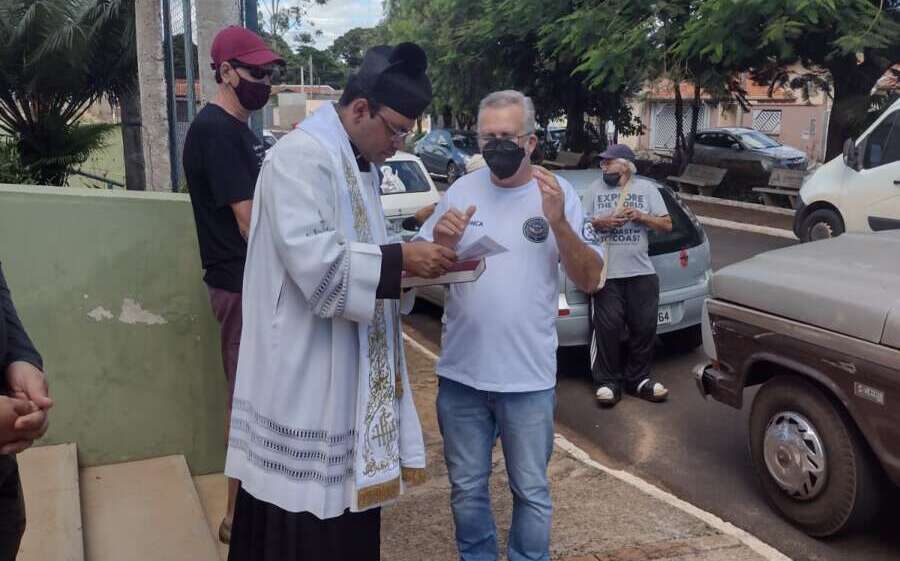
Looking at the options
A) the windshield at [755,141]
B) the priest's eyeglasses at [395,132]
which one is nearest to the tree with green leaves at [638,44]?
the windshield at [755,141]

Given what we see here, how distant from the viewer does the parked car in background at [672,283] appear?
6.24m

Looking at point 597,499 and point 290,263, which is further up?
point 290,263

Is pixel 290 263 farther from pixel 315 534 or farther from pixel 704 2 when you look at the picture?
pixel 704 2

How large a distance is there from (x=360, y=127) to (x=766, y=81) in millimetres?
17856

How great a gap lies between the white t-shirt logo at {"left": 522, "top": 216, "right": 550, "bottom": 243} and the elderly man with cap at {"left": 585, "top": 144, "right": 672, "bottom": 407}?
2853mm

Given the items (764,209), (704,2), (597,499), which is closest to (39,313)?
(597,499)

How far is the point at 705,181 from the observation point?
745 inches

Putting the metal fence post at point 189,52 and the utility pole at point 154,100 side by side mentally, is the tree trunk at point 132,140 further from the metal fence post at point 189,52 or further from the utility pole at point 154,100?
the metal fence post at point 189,52

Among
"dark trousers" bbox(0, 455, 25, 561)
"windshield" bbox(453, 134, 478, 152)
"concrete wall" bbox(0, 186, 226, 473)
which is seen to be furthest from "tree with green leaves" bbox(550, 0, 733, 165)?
"dark trousers" bbox(0, 455, 25, 561)

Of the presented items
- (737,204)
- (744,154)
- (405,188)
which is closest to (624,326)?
(405,188)

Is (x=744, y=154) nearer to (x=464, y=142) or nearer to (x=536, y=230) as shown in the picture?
(x=464, y=142)

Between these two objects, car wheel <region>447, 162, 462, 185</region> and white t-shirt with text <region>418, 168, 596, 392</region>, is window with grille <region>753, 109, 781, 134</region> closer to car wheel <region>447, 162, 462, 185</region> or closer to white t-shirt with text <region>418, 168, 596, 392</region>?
car wheel <region>447, 162, 462, 185</region>

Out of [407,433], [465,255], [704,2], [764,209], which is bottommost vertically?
[764,209]

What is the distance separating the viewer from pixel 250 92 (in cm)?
342
